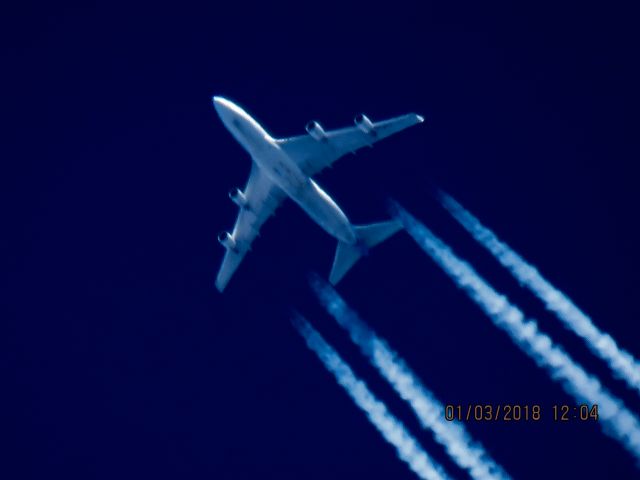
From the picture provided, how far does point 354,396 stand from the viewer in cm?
4297

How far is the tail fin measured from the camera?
134 feet

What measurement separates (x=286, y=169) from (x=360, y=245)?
5.32 m

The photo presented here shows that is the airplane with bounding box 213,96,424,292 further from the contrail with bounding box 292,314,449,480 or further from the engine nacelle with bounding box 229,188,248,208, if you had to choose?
the contrail with bounding box 292,314,449,480

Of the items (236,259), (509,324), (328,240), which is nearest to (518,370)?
(509,324)

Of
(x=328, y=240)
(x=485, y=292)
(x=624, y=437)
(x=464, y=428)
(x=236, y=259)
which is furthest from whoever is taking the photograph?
(x=328, y=240)

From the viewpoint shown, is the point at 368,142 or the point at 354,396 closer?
the point at 368,142

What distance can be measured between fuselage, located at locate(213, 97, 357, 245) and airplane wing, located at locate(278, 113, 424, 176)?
3.15ft

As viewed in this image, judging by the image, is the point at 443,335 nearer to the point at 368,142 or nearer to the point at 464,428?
the point at 464,428

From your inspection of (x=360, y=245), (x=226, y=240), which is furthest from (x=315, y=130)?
(x=226, y=240)

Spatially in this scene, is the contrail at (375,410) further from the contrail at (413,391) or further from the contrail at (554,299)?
the contrail at (554,299)

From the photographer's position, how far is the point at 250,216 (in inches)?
1754

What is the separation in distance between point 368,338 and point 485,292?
21.3 feet

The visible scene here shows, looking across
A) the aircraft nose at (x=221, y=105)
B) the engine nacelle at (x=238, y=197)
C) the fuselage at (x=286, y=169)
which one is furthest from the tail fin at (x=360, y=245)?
the aircraft nose at (x=221, y=105)

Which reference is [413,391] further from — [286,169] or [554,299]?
[286,169]
